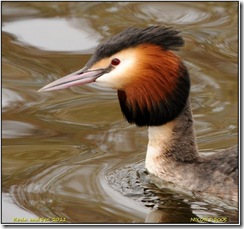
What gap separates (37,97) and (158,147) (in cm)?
211

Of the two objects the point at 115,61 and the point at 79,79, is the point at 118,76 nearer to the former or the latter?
the point at 115,61

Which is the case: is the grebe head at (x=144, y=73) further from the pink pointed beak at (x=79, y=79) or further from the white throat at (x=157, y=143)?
the white throat at (x=157, y=143)

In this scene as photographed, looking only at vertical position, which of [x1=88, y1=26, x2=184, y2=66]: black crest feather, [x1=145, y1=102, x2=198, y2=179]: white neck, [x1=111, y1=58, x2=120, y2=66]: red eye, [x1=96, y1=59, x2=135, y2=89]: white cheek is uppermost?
[x1=88, y1=26, x2=184, y2=66]: black crest feather

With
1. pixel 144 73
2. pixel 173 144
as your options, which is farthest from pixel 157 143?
pixel 144 73

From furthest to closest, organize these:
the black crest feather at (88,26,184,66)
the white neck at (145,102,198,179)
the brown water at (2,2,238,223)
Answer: the white neck at (145,102,198,179), the brown water at (2,2,238,223), the black crest feather at (88,26,184,66)

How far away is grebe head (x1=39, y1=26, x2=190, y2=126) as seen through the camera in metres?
7.69

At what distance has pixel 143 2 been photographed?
39.2ft

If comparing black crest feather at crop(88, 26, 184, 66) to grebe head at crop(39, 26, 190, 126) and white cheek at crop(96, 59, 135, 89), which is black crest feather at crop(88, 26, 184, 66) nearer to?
grebe head at crop(39, 26, 190, 126)

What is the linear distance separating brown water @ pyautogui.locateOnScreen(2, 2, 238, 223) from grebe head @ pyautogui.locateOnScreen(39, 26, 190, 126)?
2.29ft

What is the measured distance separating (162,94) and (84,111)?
189 centimetres

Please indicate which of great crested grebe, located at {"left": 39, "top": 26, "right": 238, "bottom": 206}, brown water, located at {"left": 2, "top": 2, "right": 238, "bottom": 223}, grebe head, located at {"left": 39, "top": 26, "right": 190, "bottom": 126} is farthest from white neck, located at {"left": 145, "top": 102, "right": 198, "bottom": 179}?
brown water, located at {"left": 2, "top": 2, "right": 238, "bottom": 223}

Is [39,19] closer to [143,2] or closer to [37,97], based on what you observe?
[143,2]

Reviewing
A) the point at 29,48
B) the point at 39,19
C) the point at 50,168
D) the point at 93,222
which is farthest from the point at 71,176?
the point at 39,19

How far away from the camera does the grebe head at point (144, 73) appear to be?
7.69 m
